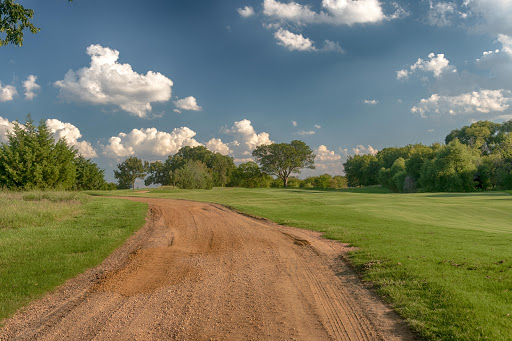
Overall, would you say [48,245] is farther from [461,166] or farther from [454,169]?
[461,166]

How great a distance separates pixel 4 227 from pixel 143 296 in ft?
35.8

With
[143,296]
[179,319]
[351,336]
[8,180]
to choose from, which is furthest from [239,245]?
[8,180]

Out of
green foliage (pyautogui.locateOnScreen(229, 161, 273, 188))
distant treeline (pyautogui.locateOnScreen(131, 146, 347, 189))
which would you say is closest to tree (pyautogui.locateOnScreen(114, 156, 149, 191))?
distant treeline (pyautogui.locateOnScreen(131, 146, 347, 189))

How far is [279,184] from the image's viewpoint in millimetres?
94312

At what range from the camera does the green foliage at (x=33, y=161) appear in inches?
1191

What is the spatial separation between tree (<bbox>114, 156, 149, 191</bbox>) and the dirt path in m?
90.0

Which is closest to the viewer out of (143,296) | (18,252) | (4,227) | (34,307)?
(34,307)

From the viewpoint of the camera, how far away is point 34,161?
103ft

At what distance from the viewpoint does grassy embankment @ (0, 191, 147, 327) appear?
6289 millimetres

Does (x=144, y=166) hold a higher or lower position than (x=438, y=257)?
higher

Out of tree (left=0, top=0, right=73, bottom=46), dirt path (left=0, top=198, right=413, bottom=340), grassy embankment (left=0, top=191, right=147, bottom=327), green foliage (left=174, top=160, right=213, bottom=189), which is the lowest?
dirt path (left=0, top=198, right=413, bottom=340)

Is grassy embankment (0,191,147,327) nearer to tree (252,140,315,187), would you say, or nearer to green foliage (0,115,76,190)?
green foliage (0,115,76,190)

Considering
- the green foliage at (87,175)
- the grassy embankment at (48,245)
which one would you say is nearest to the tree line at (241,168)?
the green foliage at (87,175)

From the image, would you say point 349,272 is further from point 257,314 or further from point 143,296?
point 143,296
